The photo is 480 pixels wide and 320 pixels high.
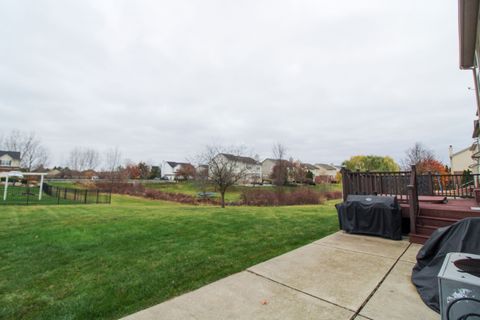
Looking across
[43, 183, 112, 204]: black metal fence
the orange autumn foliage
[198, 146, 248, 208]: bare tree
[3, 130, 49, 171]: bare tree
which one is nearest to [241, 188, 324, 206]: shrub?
[198, 146, 248, 208]: bare tree

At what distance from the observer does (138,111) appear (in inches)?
822

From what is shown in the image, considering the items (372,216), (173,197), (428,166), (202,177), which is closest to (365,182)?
(372,216)

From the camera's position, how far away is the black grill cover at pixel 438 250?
2.12m

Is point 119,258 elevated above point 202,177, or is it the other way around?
point 202,177

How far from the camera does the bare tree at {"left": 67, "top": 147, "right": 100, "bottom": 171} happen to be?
43406 millimetres

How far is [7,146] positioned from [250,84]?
4360 centimetres

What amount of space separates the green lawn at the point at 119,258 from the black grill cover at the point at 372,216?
622 mm

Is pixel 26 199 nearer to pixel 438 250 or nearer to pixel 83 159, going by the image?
pixel 438 250

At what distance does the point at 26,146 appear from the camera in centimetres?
3238

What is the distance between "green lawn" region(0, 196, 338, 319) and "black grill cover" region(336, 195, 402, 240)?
62 centimetres

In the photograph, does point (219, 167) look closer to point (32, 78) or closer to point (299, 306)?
point (32, 78)

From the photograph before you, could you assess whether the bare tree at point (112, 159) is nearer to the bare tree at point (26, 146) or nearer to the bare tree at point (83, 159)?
the bare tree at point (83, 159)

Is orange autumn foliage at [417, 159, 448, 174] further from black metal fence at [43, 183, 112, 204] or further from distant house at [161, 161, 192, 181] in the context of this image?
distant house at [161, 161, 192, 181]

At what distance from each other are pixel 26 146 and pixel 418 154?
180 ft
